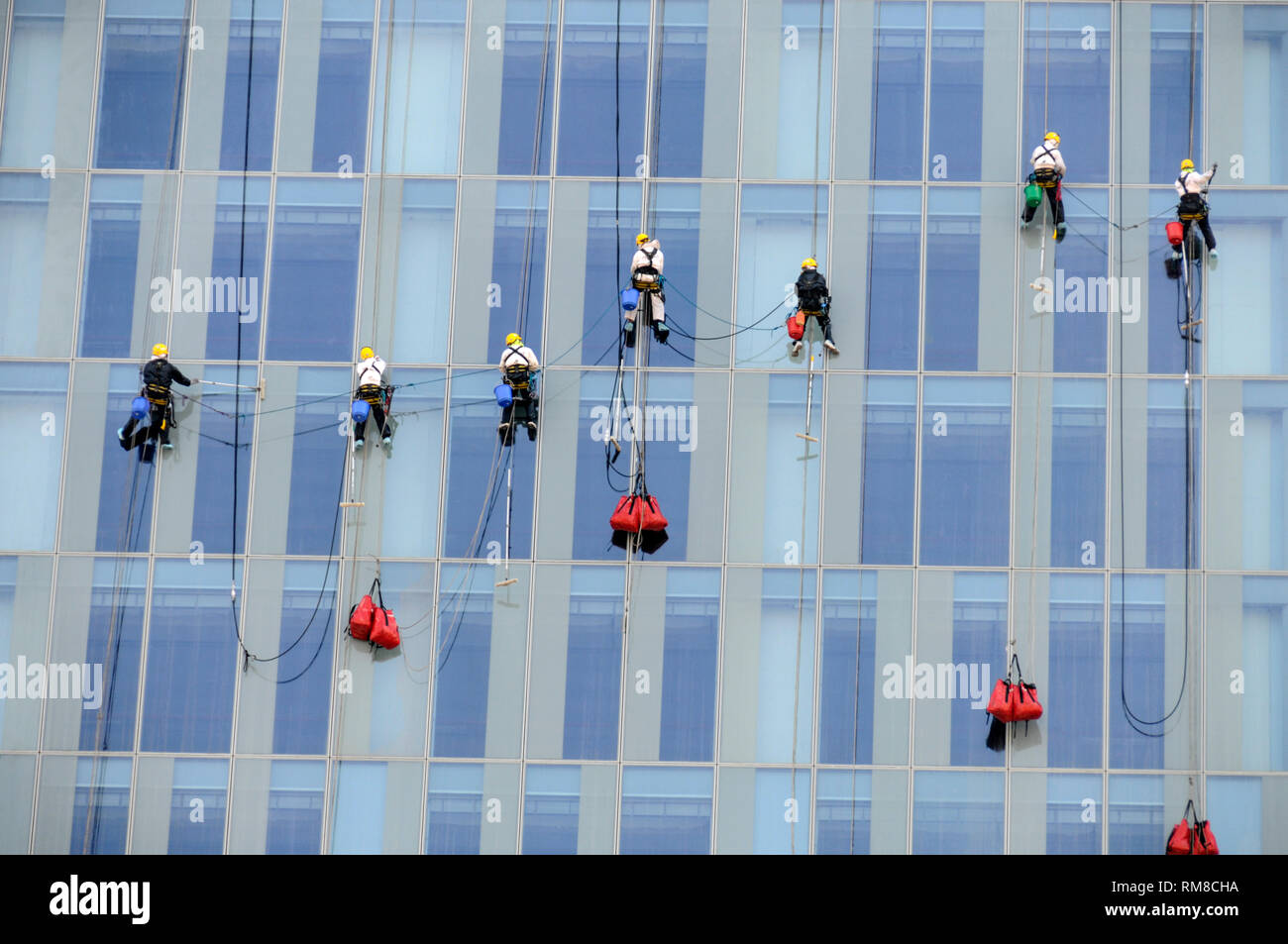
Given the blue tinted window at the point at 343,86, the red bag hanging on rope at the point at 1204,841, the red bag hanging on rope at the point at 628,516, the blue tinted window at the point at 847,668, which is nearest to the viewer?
the red bag hanging on rope at the point at 1204,841

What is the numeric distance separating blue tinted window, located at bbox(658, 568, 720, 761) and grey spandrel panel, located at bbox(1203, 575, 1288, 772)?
26.5 ft

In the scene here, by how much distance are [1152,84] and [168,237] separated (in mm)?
17170

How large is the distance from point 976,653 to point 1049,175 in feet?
26.6

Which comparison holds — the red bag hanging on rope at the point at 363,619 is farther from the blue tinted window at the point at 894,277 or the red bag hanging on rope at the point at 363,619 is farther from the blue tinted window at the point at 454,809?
the blue tinted window at the point at 894,277

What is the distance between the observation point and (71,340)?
36.2 metres

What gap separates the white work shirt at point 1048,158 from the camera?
35312 mm

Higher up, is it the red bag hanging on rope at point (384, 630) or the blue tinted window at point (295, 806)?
the red bag hanging on rope at point (384, 630)

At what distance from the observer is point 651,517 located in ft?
113

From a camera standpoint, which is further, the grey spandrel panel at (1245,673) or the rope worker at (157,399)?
the rope worker at (157,399)

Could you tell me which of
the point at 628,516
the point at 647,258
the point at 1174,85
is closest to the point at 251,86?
the point at 647,258

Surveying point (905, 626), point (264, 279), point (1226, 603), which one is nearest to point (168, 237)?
point (264, 279)

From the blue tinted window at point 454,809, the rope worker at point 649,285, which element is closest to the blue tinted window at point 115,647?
the blue tinted window at point 454,809

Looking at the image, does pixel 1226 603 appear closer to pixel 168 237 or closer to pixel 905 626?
pixel 905 626

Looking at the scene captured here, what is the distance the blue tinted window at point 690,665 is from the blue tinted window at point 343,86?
30.5ft
